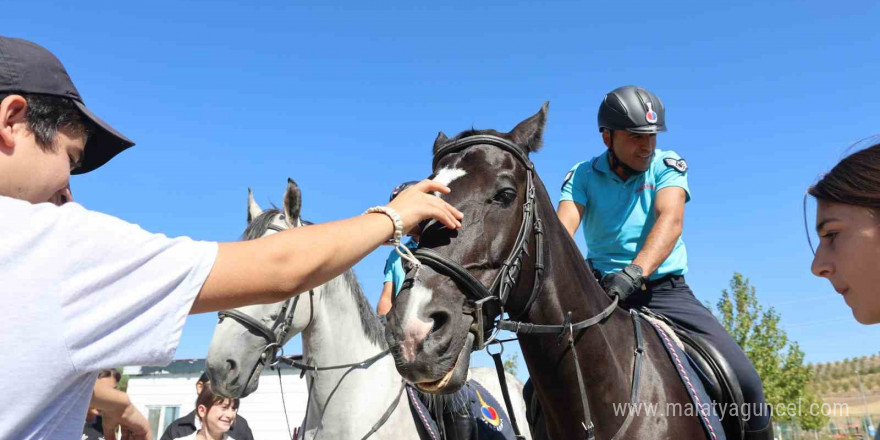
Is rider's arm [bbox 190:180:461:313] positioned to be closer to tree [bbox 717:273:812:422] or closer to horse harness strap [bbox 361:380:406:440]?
horse harness strap [bbox 361:380:406:440]

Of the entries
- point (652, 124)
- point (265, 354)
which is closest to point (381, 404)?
point (265, 354)

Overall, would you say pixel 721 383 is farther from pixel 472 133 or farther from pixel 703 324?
pixel 472 133

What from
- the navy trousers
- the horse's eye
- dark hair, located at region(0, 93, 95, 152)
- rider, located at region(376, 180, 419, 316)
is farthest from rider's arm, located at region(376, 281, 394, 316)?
dark hair, located at region(0, 93, 95, 152)

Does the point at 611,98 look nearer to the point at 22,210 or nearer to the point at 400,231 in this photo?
the point at 400,231

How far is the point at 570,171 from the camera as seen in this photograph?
5.31 metres

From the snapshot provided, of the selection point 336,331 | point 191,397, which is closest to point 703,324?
point 336,331

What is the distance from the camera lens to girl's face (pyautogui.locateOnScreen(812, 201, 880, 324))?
215 cm

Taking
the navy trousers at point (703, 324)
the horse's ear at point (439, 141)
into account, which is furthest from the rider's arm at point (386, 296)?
the horse's ear at point (439, 141)

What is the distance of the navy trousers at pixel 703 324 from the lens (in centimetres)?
404

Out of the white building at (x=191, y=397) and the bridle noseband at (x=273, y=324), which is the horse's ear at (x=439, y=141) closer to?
the bridle noseband at (x=273, y=324)

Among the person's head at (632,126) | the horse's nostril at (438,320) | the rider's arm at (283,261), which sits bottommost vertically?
the rider's arm at (283,261)

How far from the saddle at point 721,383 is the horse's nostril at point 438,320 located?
2.07m

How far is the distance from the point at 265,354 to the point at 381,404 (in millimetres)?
1018

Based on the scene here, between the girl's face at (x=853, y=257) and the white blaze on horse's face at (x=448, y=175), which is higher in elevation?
the white blaze on horse's face at (x=448, y=175)
